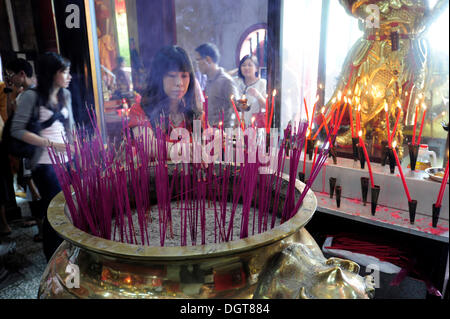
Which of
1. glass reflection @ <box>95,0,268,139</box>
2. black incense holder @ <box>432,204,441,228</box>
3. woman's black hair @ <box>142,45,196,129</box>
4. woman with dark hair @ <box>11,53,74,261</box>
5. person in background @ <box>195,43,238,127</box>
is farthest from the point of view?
person in background @ <box>195,43,238,127</box>

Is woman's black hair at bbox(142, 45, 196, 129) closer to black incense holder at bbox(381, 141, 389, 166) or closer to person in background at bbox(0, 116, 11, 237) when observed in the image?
black incense holder at bbox(381, 141, 389, 166)

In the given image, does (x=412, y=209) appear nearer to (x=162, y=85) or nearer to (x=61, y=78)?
(x=162, y=85)

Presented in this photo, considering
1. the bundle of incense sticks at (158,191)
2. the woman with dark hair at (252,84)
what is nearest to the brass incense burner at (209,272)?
the bundle of incense sticks at (158,191)

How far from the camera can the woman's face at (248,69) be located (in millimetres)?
2158

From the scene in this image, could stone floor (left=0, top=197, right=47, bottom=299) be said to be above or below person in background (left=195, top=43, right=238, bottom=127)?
below

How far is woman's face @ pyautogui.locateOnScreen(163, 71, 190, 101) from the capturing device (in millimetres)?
1604

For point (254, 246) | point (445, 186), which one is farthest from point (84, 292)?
point (445, 186)

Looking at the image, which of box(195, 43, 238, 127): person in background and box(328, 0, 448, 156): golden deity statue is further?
box(195, 43, 238, 127): person in background

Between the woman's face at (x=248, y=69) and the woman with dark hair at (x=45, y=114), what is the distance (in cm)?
109

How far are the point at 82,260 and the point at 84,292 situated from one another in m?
0.06

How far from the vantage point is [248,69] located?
2.18 metres

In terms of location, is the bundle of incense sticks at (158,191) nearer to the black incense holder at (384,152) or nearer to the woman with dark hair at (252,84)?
the black incense holder at (384,152)

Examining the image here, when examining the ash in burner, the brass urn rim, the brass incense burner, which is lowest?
the ash in burner

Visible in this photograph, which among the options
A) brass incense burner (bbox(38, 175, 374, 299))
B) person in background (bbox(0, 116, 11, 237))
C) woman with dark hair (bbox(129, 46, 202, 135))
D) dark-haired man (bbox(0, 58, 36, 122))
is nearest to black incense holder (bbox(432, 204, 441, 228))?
brass incense burner (bbox(38, 175, 374, 299))
